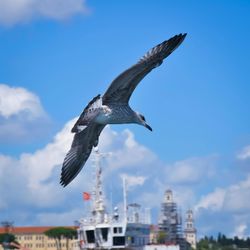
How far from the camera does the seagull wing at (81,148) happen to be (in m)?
16.0

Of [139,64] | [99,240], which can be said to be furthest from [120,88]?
[99,240]

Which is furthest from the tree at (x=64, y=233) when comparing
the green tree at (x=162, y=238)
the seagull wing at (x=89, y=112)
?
the seagull wing at (x=89, y=112)

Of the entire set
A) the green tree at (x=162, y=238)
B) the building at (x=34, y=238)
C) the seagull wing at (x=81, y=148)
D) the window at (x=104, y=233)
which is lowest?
the seagull wing at (x=81, y=148)

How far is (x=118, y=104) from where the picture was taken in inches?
607

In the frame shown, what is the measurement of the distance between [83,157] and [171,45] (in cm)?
288

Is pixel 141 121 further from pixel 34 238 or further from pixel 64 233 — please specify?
pixel 34 238

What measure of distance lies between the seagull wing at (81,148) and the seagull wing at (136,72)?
83cm

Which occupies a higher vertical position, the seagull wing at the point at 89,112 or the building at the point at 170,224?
the building at the point at 170,224

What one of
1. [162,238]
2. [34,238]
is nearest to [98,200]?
[162,238]

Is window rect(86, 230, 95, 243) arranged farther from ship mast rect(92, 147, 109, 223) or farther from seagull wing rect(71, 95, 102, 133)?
seagull wing rect(71, 95, 102, 133)

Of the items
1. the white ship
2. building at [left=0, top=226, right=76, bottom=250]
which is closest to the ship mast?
the white ship

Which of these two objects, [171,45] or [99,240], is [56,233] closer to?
[99,240]

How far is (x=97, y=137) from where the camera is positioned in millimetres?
16641

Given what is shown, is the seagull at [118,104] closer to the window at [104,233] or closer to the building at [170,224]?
the window at [104,233]
